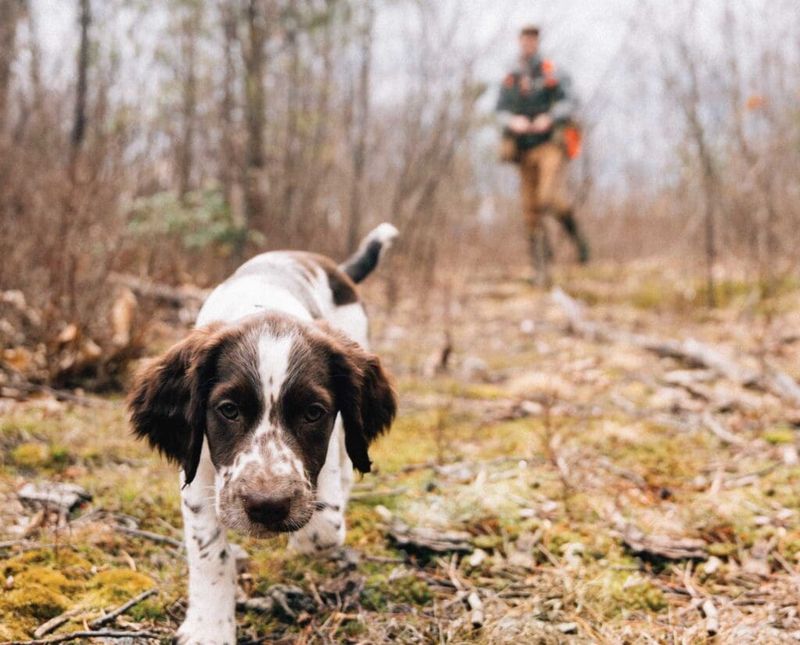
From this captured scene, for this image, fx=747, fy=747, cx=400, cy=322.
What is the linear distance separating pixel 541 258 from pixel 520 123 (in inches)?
70.0

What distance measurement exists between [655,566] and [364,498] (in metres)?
1.23

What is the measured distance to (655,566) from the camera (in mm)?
2703

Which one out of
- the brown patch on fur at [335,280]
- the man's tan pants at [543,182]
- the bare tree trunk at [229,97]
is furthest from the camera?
the man's tan pants at [543,182]

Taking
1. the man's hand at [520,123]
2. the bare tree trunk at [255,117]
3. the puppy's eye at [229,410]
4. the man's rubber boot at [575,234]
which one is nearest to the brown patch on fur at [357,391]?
the puppy's eye at [229,410]

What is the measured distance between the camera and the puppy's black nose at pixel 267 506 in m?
1.96

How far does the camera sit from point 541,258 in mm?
9984

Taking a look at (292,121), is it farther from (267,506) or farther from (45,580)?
(267,506)

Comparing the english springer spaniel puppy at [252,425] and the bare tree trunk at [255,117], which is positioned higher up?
the bare tree trunk at [255,117]

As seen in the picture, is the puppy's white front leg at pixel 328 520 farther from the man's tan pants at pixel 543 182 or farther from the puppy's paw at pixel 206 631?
the man's tan pants at pixel 543 182

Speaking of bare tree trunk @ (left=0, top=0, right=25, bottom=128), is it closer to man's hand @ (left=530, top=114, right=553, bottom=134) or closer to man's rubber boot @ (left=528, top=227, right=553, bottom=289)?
man's hand @ (left=530, top=114, right=553, bottom=134)

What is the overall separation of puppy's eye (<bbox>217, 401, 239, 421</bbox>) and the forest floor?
0.65 meters

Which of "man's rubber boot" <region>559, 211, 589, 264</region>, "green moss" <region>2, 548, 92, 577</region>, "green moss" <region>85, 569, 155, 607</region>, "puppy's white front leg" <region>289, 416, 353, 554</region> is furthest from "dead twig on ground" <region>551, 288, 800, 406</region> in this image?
"green moss" <region>2, 548, 92, 577</region>

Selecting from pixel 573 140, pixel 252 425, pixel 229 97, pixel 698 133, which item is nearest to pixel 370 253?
pixel 252 425

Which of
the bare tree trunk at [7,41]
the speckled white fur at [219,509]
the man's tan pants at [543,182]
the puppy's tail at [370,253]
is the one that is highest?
the bare tree trunk at [7,41]
